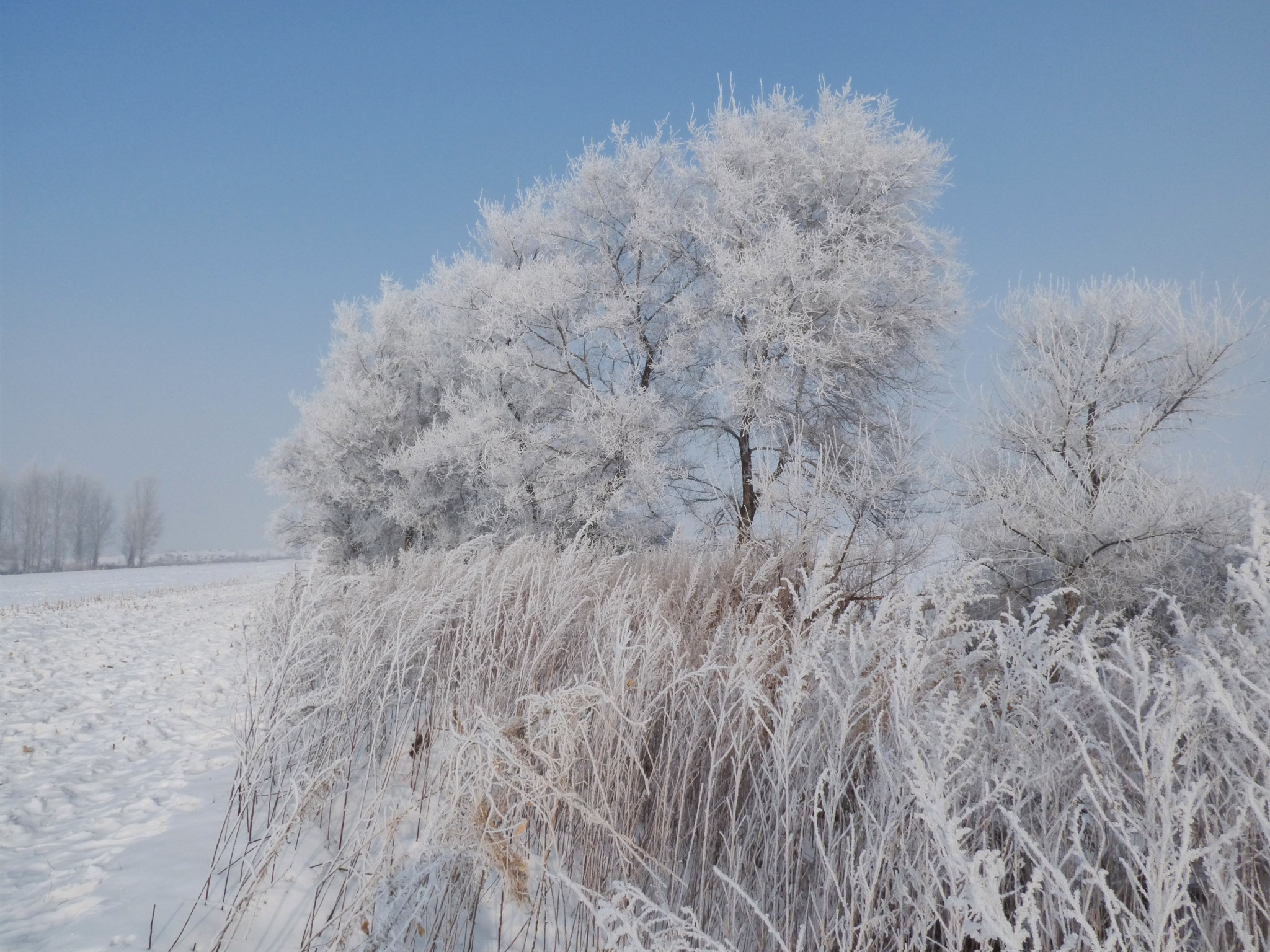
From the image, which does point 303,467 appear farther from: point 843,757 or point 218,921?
point 843,757

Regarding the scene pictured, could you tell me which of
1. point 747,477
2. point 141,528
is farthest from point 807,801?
point 141,528

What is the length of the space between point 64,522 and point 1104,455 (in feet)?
206

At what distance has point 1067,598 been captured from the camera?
832cm

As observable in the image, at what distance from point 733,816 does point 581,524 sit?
31.4ft

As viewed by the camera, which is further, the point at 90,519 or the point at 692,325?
the point at 90,519

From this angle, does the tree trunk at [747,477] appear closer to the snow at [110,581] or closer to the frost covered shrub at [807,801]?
the frost covered shrub at [807,801]

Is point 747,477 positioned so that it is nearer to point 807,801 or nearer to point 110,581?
point 807,801

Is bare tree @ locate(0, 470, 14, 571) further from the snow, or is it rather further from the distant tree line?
the snow

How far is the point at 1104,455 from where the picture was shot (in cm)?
902

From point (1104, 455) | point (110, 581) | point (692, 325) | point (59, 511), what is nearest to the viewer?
point (1104, 455)

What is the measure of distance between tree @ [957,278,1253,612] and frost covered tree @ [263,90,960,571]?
165cm

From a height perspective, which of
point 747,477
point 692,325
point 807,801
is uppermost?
point 692,325

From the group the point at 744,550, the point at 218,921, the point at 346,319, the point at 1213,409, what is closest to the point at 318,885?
the point at 218,921

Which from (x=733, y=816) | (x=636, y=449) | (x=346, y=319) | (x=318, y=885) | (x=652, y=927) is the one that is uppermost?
(x=346, y=319)
